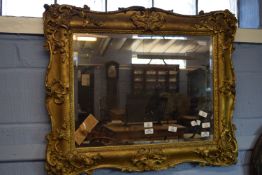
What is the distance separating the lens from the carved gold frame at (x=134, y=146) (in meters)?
1.12

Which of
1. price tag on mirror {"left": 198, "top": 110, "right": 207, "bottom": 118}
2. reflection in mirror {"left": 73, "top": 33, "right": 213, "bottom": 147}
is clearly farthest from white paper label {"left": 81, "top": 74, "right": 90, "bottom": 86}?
price tag on mirror {"left": 198, "top": 110, "right": 207, "bottom": 118}

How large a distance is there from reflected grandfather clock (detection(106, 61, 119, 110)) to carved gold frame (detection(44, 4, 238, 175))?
12 cm

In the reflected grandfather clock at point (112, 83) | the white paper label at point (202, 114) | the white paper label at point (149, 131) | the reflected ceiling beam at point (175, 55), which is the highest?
the reflected ceiling beam at point (175, 55)

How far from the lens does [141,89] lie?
1.21 m

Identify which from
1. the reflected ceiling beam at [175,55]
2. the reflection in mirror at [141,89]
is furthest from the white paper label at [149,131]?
the reflected ceiling beam at [175,55]

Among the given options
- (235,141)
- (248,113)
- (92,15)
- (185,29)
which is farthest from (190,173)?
(92,15)

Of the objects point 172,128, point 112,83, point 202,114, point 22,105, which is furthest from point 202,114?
point 22,105

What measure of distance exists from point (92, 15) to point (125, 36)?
14 cm

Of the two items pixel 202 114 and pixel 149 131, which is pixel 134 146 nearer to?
pixel 149 131

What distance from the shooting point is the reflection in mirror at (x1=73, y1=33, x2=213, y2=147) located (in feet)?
3.78

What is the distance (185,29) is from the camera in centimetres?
124

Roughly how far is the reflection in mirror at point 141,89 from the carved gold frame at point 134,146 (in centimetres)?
2

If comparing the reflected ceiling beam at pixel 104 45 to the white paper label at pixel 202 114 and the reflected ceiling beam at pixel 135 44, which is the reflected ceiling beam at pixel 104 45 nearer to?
the reflected ceiling beam at pixel 135 44

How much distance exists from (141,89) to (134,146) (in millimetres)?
206
